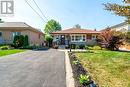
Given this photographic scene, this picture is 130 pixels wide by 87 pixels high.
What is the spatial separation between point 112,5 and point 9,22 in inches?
1400

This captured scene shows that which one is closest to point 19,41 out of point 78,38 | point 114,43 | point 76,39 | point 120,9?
point 76,39

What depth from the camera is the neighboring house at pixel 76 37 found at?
4244 centimetres

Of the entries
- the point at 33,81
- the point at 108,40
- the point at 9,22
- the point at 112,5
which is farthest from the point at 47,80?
the point at 9,22

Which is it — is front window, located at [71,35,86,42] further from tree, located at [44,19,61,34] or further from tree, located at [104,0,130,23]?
tree, located at [44,19,61,34]

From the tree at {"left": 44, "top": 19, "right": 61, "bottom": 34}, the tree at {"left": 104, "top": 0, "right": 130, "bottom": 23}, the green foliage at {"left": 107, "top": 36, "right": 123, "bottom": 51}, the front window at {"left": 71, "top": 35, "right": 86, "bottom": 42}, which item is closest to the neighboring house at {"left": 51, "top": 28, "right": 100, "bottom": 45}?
the front window at {"left": 71, "top": 35, "right": 86, "bottom": 42}

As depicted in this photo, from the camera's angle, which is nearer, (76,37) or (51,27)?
(76,37)

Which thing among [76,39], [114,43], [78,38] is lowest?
[114,43]

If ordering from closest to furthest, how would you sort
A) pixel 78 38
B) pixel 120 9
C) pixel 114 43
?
pixel 120 9 < pixel 114 43 < pixel 78 38

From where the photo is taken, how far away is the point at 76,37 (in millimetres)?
43219

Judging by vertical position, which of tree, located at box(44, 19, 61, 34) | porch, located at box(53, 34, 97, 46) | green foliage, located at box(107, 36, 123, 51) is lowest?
green foliage, located at box(107, 36, 123, 51)

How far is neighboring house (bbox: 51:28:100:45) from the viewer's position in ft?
139

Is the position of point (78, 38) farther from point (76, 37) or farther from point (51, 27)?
point (51, 27)

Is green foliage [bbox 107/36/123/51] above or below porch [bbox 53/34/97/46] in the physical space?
below

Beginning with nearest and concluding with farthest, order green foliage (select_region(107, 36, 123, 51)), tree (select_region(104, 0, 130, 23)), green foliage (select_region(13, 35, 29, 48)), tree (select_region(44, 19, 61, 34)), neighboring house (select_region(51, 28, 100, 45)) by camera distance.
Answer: tree (select_region(104, 0, 130, 23))
green foliage (select_region(107, 36, 123, 51))
green foliage (select_region(13, 35, 29, 48))
neighboring house (select_region(51, 28, 100, 45))
tree (select_region(44, 19, 61, 34))
